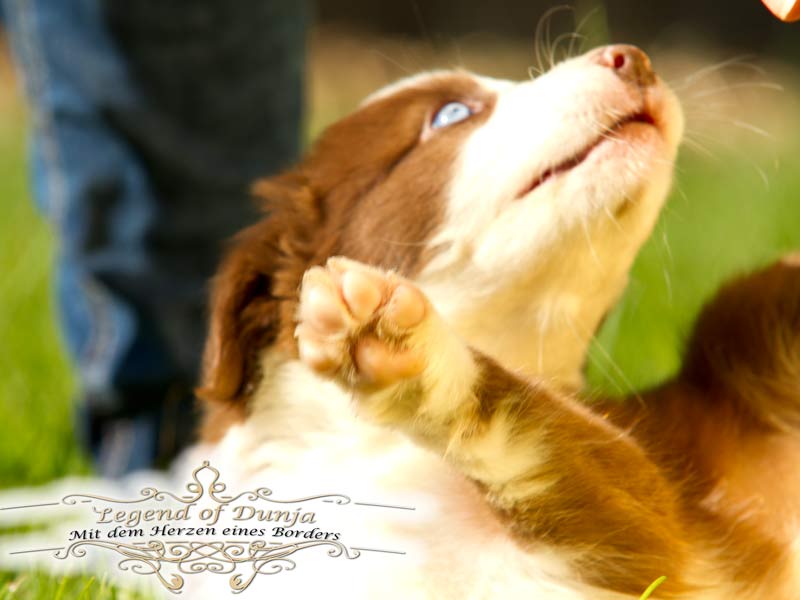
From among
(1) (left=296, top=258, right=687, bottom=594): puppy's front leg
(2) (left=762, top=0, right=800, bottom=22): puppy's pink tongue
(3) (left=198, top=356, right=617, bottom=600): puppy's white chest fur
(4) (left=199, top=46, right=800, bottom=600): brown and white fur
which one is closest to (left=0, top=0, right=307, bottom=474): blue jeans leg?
(4) (left=199, top=46, right=800, bottom=600): brown and white fur

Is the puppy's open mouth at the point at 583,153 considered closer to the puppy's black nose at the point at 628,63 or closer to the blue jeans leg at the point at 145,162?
the puppy's black nose at the point at 628,63

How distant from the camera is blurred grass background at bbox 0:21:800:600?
2.73 meters

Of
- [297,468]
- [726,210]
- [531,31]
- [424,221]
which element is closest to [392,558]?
[297,468]

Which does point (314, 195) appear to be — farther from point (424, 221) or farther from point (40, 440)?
point (40, 440)

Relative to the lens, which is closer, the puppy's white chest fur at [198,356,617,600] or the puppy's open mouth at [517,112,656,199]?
the puppy's white chest fur at [198,356,617,600]

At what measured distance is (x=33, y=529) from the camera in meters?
2.82

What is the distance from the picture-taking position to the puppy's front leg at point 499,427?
1.71 m

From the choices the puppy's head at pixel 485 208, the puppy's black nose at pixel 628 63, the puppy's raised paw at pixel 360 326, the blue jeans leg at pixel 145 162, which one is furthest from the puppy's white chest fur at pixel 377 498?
the blue jeans leg at pixel 145 162

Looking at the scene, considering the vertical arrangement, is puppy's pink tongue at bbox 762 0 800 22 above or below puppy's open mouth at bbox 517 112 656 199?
above

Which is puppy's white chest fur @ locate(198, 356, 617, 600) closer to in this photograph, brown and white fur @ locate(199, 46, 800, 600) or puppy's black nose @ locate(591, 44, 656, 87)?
brown and white fur @ locate(199, 46, 800, 600)

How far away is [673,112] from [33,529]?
1.93m

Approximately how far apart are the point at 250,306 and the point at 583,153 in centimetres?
86

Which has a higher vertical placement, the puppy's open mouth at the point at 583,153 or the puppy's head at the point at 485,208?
the puppy's open mouth at the point at 583,153

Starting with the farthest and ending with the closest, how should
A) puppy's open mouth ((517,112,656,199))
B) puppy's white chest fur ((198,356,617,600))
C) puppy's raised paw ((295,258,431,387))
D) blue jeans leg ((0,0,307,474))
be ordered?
blue jeans leg ((0,0,307,474)) → puppy's open mouth ((517,112,656,199)) → puppy's white chest fur ((198,356,617,600)) → puppy's raised paw ((295,258,431,387))
